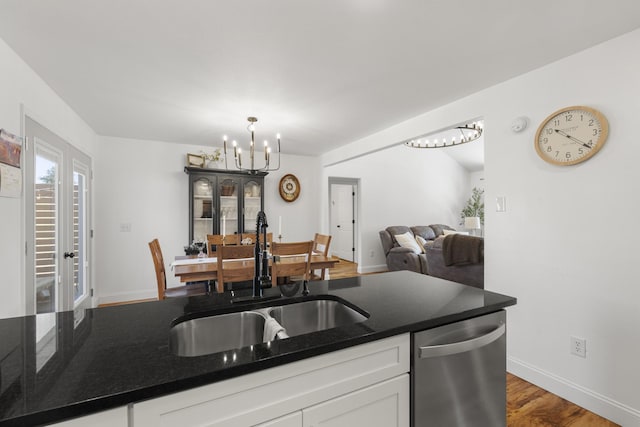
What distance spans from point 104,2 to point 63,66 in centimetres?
101

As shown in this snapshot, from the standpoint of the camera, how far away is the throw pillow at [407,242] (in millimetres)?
5491

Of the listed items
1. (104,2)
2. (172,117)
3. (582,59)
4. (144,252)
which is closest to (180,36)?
(104,2)

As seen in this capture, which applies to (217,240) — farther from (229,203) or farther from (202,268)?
(202,268)

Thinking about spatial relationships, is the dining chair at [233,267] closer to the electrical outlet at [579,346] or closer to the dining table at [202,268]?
the dining table at [202,268]

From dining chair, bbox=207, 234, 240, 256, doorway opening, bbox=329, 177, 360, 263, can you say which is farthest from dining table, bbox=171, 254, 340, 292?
doorway opening, bbox=329, 177, 360, 263

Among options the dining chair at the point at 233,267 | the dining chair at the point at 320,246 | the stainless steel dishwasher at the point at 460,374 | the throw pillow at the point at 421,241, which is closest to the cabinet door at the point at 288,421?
the stainless steel dishwasher at the point at 460,374

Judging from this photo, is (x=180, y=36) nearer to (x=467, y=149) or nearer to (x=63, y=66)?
(x=63, y=66)

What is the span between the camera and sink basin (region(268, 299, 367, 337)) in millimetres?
1333

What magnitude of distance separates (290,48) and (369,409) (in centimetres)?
200

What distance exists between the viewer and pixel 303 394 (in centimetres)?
86

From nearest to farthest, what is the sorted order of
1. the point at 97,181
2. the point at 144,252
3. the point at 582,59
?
the point at 582,59, the point at 97,181, the point at 144,252

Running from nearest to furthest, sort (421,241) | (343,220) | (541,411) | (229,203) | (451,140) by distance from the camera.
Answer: (541,411) → (229,203) → (421,241) → (451,140) → (343,220)

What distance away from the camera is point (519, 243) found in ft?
7.50

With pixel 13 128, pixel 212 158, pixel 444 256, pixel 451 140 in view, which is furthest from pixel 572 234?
pixel 451 140
